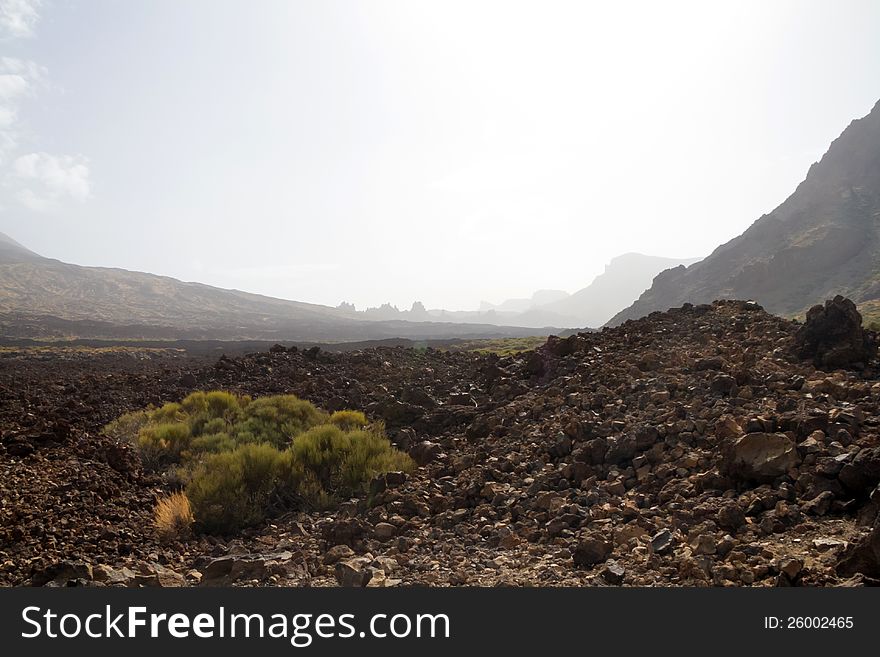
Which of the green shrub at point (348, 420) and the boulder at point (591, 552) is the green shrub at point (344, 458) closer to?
the green shrub at point (348, 420)

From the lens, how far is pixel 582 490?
261 inches

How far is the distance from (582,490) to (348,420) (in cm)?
634

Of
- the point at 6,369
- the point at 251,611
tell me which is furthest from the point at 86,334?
the point at 251,611

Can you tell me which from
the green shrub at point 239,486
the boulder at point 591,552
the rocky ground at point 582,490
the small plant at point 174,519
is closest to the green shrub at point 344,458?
the green shrub at point 239,486

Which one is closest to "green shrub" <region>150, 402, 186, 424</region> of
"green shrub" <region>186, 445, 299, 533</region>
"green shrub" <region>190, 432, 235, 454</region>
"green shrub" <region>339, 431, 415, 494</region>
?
"green shrub" <region>190, 432, 235, 454</region>

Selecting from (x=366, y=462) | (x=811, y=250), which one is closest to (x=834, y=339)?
(x=366, y=462)

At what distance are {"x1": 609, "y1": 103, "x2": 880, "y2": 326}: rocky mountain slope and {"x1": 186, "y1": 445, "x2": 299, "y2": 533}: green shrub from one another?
9525 cm

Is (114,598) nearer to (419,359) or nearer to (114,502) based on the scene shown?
(114,502)

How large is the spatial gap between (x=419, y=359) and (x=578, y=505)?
52.9 feet

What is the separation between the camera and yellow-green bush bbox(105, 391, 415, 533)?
7578 mm

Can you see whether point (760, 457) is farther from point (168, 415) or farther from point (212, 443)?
point (168, 415)

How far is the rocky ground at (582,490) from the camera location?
4535 millimetres

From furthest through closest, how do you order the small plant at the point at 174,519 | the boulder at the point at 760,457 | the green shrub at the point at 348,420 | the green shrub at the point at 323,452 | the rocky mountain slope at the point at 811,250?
the rocky mountain slope at the point at 811,250 < the green shrub at the point at 348,420 < the green shrub at the point at 323,452 < the small plant at the point at 174,519 < the boulder at the point at 760,457

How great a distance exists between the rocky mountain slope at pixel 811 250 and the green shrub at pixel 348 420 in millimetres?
92347
